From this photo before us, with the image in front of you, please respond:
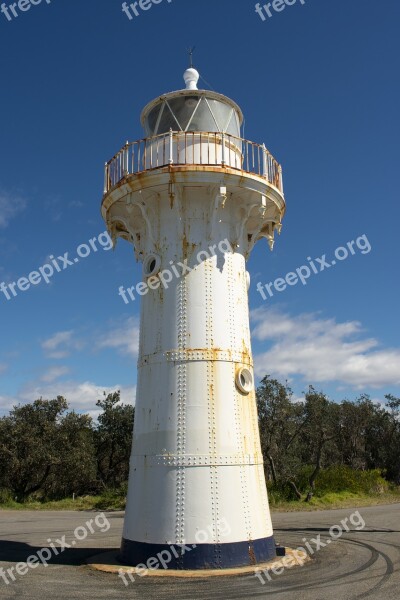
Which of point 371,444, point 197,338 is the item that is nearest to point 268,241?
point 197,338

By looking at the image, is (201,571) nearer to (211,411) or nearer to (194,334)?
(211,411)

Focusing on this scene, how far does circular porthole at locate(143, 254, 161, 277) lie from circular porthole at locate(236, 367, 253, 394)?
288 centimetres

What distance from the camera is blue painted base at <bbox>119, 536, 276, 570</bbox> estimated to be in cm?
978

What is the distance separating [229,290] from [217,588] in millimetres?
5811

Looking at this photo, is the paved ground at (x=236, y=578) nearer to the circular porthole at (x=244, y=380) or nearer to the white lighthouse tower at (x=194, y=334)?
the white lighthouse tower at (x=194, y=334)

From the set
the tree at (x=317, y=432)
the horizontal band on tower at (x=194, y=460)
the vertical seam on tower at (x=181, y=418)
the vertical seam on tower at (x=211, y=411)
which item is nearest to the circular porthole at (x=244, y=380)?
the vertical seam on tower at (x=211, y=411)

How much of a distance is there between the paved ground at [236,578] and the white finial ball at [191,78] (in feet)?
34.8

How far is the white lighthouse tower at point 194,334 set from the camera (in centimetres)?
1014

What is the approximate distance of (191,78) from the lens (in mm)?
12656

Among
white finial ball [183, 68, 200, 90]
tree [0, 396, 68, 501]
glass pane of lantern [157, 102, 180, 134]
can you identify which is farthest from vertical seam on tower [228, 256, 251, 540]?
tree [0, 396, 68, 501]

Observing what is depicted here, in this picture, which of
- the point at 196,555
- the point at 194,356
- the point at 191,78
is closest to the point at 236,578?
the point at 196,555

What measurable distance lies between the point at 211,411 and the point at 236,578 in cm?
301

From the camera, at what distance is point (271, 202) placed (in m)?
12.4

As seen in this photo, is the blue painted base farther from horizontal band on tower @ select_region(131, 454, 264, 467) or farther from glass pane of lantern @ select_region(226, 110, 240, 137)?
glass pane of lantern @ select_region(226, 110, 240, 137)
